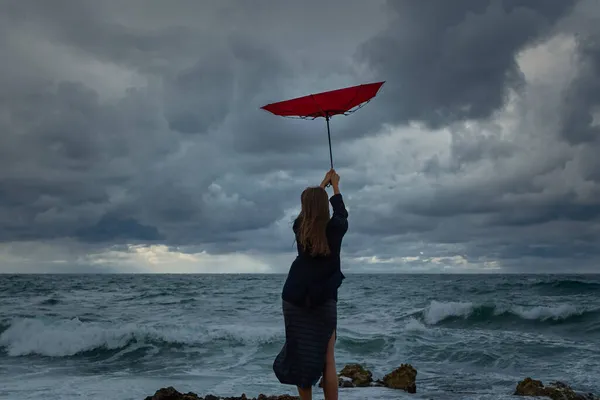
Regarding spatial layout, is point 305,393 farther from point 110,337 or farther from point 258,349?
point 110,337

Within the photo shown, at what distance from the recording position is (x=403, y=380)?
8586 mm

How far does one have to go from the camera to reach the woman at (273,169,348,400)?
411cm

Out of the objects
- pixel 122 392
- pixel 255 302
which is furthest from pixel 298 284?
pixel 255 302

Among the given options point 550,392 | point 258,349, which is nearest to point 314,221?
point 550,392

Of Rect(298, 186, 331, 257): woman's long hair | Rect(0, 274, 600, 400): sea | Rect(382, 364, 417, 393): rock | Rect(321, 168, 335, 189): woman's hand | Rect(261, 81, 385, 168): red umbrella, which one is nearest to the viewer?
Rect(298, 186, 331, 257): woman's long hair

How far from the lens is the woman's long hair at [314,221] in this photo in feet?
13.4

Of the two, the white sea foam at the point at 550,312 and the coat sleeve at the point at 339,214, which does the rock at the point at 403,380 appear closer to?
the coat sleeve at the point at 339,214

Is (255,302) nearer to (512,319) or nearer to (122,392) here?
(512,319)

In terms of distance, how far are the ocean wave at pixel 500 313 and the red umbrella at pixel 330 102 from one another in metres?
18.3

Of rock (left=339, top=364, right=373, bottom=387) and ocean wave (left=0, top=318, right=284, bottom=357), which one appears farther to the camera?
ocean wave (left=0, top=318, right=284, bottom=357)

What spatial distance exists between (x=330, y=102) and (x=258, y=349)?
445 inches

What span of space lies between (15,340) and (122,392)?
29.8ft

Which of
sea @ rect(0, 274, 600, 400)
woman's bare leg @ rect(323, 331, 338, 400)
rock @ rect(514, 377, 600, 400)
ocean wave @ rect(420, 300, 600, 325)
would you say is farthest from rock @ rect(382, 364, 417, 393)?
ocean wave @ rect(420, 300, 600, 325)

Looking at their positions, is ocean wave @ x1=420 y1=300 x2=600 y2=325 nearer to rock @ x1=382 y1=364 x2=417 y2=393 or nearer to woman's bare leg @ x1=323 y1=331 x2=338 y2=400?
rock @ x1=382 y1=364 x2=417 y2=393
